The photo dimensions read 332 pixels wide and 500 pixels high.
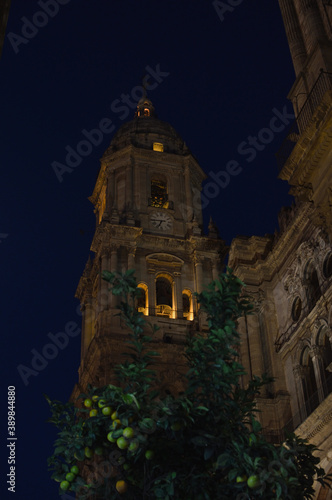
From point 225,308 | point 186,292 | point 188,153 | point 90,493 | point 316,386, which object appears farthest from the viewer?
point 188,153

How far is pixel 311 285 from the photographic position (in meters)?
24.7

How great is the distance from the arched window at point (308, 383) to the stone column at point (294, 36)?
388 inches

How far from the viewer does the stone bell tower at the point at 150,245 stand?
4575cm

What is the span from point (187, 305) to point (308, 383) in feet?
90.4

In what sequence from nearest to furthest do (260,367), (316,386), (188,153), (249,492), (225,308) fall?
(249,492) → (225,308) → (316,386) → (260,367) → (188,153)

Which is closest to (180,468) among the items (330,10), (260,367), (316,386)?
(316,386)

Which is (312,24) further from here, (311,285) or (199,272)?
(199,272)

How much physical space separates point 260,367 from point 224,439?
15926 mm

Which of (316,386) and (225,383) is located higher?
(316,386)

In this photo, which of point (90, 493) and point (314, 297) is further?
point (314, 297)

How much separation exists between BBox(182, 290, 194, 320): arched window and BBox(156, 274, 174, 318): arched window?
3.16 feet

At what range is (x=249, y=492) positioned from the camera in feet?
34.2

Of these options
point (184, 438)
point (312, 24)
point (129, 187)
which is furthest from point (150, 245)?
point (184, 438)

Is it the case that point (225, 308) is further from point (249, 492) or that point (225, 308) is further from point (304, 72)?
point (304, 72)
